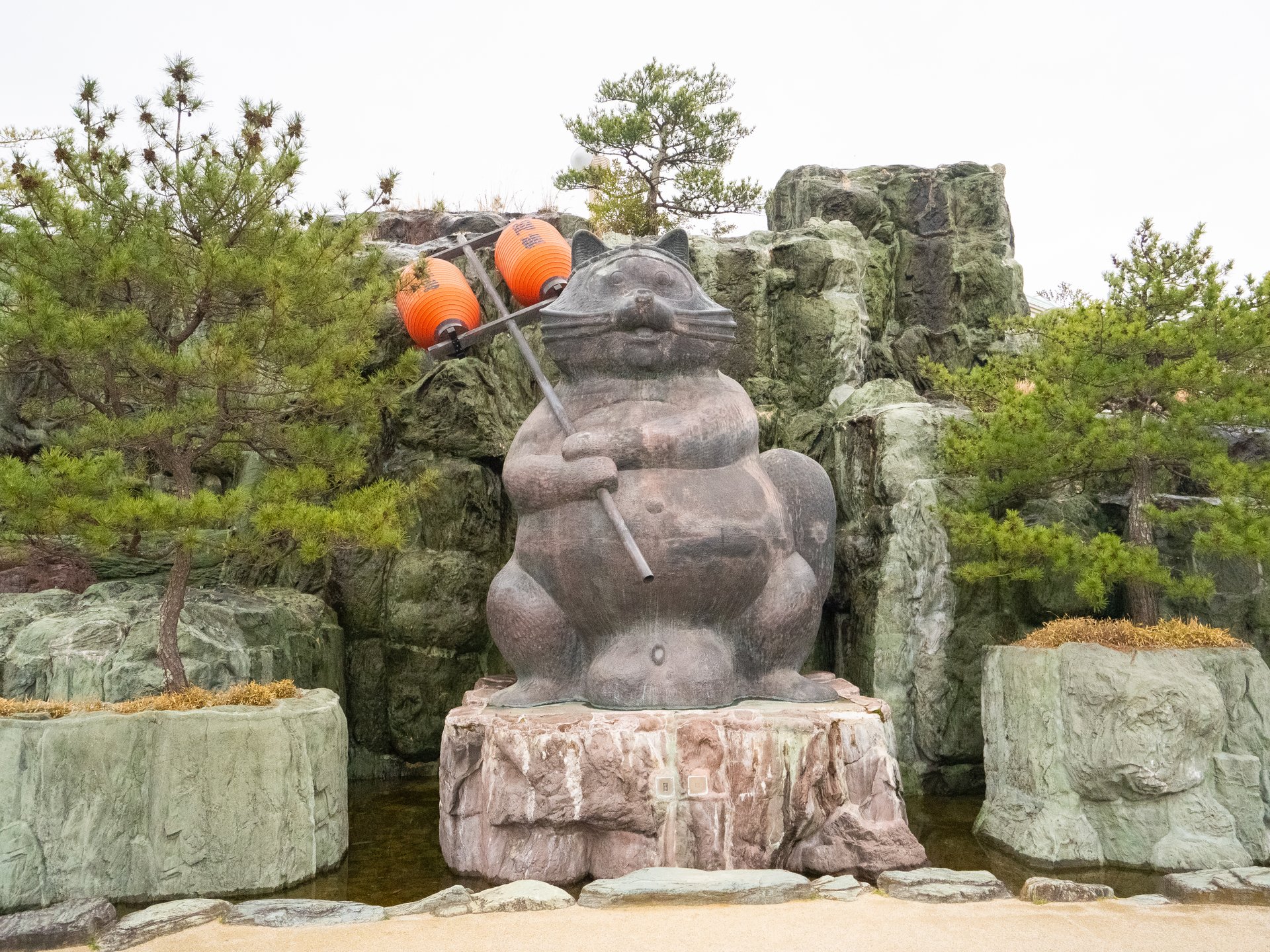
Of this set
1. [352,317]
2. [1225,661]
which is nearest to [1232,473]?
[1225,661]

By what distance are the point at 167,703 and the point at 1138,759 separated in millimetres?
4503

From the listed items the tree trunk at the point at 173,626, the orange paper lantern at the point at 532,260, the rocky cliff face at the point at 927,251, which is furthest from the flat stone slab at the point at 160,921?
the rocky cliff face at the point at 927,251

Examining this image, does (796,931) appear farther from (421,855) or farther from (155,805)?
(155,805)

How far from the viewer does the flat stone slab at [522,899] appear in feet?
12.5

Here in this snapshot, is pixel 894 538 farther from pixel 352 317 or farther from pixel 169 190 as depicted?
pixel 169 190

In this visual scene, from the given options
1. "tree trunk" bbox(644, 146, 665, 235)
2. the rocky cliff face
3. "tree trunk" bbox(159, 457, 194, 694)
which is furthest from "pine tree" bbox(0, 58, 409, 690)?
"tree trunk" bbox(644, 146, 665, 235)

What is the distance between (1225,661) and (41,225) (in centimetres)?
618

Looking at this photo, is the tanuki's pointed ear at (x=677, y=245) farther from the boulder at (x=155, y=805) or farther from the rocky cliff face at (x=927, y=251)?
the rocky cliff face at (x=927, y=251)

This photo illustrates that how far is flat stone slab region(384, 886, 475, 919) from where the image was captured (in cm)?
379

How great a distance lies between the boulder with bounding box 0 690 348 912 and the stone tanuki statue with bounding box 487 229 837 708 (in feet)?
3.63

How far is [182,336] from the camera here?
18.8ft

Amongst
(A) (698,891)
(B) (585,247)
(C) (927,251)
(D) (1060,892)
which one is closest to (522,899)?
(A) (698,891)

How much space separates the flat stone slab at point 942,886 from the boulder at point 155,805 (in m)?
2.56

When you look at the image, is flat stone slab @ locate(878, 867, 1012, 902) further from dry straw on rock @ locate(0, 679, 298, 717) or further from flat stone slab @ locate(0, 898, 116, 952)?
dry straw on rock @ locate(0, 679, 298, 717)
